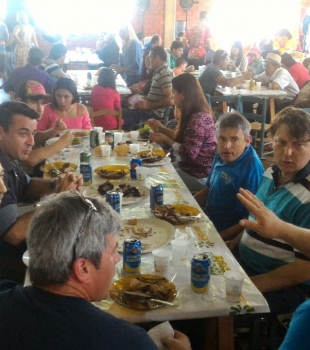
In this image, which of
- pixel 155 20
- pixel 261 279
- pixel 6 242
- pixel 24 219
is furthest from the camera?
pixel 155 20

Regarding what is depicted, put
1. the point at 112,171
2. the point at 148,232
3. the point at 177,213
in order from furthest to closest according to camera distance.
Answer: the point at 112,171, the point at 177,213, the point at 148,232

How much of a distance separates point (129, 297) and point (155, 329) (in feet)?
0.47

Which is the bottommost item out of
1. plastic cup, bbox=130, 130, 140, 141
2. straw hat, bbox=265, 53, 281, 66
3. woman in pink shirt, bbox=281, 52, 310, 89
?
plastic cup, bbox=130, 130, 140, 141

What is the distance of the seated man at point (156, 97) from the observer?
5.19 meters

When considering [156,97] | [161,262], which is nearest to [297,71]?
[156,97]

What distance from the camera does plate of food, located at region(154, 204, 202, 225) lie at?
2.05m

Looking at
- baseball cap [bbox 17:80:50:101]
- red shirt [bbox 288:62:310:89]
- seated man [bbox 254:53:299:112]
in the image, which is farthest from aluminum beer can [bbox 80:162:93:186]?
red shirt [bbox 288:62:310:89]

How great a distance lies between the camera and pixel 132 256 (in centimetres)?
161

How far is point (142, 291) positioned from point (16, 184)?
4.32 ft

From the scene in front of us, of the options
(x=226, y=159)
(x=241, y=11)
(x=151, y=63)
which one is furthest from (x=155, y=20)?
(x=226, y=159)

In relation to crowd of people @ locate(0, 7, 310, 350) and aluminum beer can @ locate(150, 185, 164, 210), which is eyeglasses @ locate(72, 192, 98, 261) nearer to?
crowd of people @ locate(0, 7, 310, 350)

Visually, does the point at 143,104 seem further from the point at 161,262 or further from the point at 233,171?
the point at 161,262

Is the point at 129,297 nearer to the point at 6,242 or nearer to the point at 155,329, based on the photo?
the point at 155,329

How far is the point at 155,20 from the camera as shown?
10.7m
